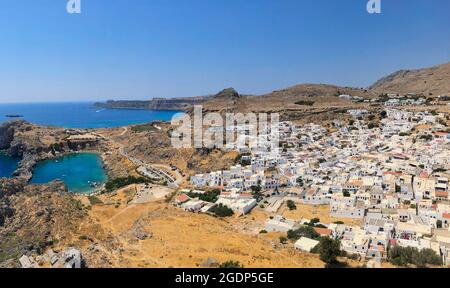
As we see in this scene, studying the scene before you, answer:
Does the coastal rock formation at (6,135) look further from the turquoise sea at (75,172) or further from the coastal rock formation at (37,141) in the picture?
the turquoise sea at (75,172)

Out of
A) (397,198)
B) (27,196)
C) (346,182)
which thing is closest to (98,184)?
(27,196)

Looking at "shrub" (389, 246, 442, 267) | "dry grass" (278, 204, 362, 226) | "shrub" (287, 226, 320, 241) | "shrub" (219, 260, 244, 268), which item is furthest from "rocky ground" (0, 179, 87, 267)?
"shrub" (389, 246, 442, 267)

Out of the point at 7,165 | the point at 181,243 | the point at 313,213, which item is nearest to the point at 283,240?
the point at 181,243

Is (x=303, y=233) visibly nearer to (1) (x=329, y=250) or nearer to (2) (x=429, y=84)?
(1) (x=329, y=250)

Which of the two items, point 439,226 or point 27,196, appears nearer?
point 439,226

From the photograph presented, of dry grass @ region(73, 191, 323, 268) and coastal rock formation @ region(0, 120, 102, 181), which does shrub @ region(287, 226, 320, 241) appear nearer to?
dry grass @ region(73, 191, 323, 268)

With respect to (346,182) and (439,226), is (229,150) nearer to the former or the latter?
(346,182)

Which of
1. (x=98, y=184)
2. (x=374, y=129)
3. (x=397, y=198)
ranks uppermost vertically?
(x=374, y=129)
